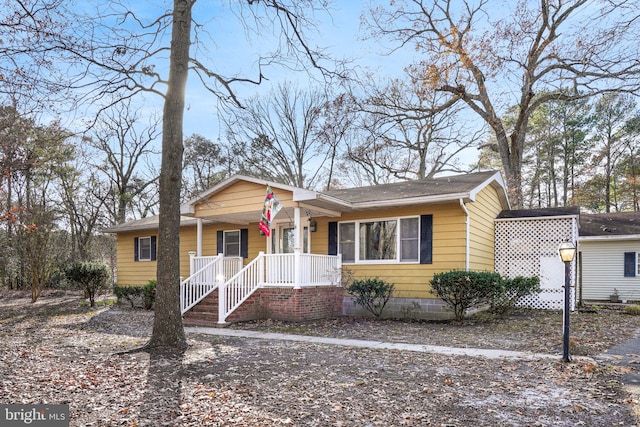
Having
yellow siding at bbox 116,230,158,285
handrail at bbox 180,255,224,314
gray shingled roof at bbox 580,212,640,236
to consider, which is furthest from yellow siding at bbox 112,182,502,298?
gray shingled roof at bbox 580,212,640,236

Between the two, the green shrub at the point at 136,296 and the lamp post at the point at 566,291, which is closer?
the lamp post at the point at 566,291

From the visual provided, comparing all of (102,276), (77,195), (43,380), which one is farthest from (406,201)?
(77,195)

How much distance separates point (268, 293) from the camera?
36.0 ft

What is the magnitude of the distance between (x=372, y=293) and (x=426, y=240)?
1880 millimetres

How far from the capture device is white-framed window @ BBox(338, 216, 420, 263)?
36.9 feet

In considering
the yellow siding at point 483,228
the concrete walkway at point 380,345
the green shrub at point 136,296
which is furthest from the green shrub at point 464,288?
the green shrub at point 136,296

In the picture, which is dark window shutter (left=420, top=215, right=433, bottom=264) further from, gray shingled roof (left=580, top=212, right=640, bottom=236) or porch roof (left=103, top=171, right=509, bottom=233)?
gray shingled roof (left=580, top=212, right=640, bottom=236)

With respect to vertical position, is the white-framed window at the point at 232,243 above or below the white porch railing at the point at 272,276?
above

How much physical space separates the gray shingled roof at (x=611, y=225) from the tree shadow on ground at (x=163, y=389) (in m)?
16.5

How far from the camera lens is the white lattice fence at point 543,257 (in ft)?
39.8

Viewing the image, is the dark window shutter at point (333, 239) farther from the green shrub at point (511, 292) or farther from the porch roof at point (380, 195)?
the green shrub at point (511, 292)

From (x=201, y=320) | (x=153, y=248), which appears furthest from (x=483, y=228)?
(x=153, y=248)

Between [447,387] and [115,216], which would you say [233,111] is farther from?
[115,216]

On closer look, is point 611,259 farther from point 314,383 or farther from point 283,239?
point 314,383
